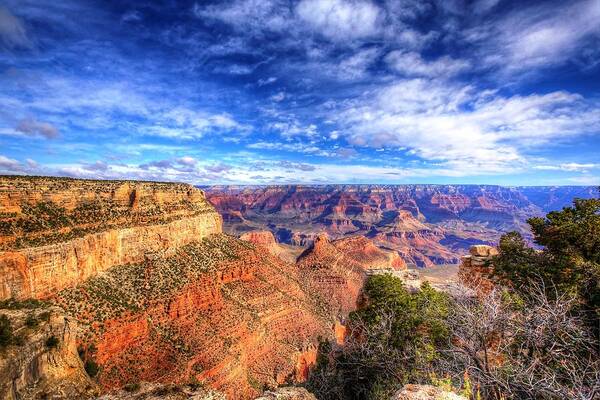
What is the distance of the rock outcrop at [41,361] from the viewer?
52.5ft

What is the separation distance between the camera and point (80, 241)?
1374 inches

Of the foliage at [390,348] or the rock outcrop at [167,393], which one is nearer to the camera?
the rock outcrop at [167,393]

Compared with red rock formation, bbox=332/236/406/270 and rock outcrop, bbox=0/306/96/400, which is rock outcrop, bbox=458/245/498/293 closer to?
rock outcrop, bbox=0/306/96/400

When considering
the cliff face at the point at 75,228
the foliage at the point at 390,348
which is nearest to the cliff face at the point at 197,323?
the cliff face at the point at 75,228

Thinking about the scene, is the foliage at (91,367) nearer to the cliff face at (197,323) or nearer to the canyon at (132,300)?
the canyon at (132,300)

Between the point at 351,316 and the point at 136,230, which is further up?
the point at 136,230

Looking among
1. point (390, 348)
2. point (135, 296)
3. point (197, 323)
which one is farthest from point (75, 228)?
point (390, 348)

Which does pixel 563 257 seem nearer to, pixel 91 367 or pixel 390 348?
pixel 390 348

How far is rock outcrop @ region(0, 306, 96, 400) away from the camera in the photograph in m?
16.0

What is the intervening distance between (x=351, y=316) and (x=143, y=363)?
80.6 feet

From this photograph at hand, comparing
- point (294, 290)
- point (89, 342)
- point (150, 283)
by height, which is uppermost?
point (150, 283)

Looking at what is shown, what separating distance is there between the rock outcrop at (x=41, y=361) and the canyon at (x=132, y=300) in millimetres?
71

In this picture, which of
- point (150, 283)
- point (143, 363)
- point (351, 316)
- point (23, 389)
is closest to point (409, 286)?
point (351, 316)

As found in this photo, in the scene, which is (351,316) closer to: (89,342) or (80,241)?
(89,342)
